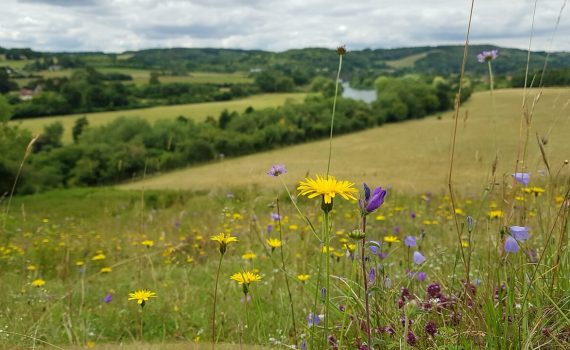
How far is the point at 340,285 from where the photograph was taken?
2574 mm

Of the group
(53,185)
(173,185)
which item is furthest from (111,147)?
(173,185)

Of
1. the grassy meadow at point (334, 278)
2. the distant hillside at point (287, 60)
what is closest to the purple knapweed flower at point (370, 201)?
the grassy meadow at point (334, 278)

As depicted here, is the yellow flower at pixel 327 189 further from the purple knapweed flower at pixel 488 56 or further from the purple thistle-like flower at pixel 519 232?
the purple knapweed flower at pixel 488 56

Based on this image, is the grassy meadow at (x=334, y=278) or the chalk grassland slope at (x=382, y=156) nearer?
the grassy meadow at (x=334, y=278)

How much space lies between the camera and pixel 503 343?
162 cm

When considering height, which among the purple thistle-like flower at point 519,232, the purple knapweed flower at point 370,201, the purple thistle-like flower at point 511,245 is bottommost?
the purple thistle-like flower at point 511,245

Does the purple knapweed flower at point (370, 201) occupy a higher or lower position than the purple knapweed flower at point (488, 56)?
lower

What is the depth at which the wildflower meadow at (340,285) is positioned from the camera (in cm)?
166

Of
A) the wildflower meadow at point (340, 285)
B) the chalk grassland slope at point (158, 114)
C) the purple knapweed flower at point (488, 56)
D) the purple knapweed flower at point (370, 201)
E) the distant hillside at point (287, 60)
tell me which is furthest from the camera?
the distant hillside at point (287, 60)

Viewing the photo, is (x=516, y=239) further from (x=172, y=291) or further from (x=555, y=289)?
(x=172, y=291)

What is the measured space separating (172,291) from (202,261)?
2131 millimetres

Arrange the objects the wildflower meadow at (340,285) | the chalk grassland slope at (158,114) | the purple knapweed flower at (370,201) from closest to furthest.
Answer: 1. the purple knapweed flower at (370,201)
2. the wildflower meadow at (340,285)
3. the chalk grassland slope at (158,114)

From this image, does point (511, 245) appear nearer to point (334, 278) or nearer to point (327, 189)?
point (327, 189)

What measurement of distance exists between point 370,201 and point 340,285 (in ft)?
4.42
